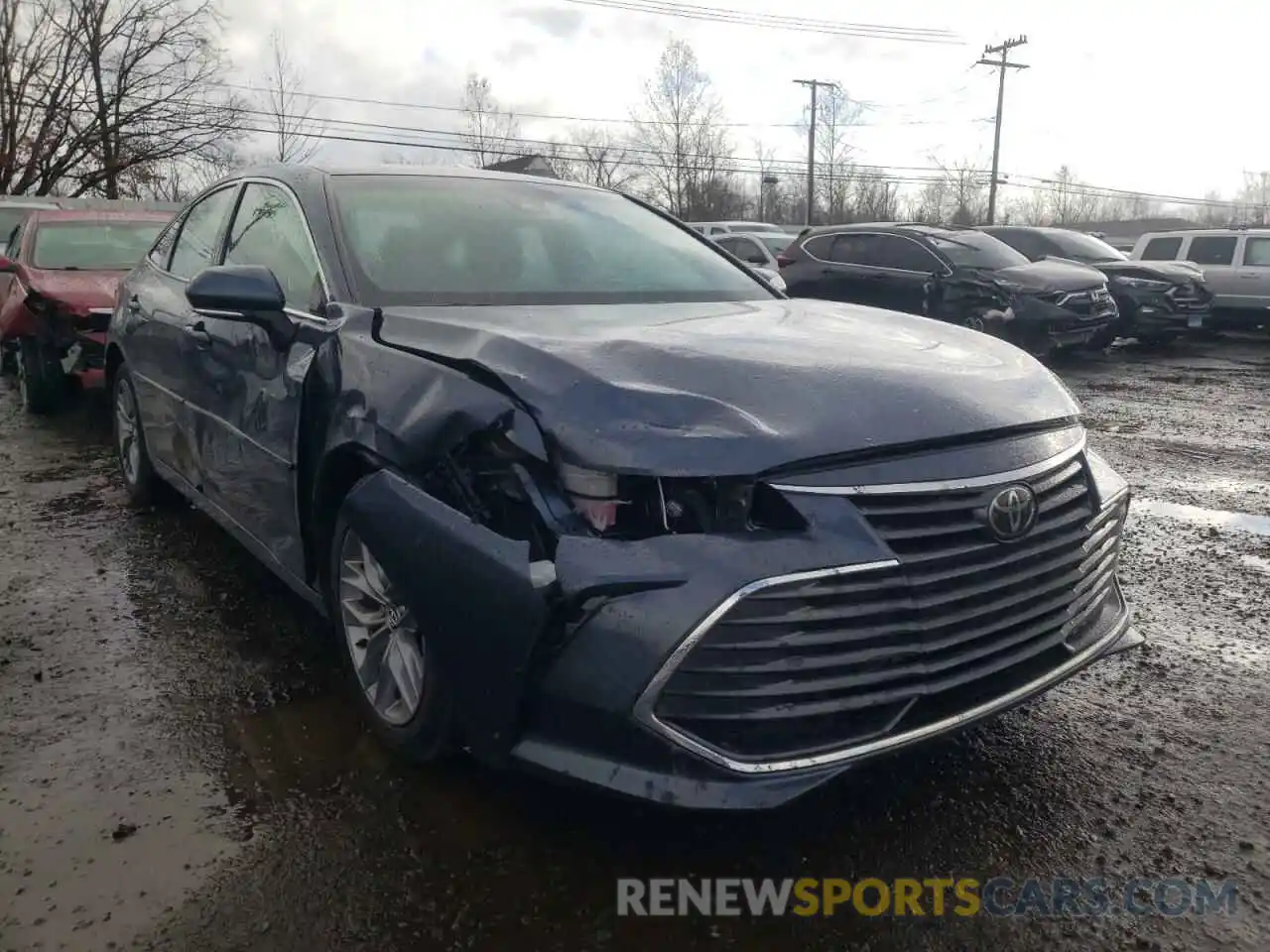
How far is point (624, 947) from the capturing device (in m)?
2.11

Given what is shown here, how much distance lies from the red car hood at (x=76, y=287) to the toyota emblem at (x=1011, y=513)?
6.99m

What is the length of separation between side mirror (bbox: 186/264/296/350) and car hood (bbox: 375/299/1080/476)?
1.59 ft

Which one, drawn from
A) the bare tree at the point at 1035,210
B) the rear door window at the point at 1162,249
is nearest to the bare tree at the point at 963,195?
the bare tree at the point at 1035,210

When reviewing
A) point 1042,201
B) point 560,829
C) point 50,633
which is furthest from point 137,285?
point 1042,201

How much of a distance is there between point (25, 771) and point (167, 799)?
18.0 inches

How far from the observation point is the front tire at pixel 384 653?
2.50 m

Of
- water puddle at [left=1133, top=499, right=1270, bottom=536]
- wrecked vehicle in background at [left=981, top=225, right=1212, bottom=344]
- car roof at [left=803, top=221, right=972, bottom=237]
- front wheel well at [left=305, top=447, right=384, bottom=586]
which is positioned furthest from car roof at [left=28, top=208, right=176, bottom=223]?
wrecked vehicle in background at [left=981, top=225, right=1212, bottom=344]

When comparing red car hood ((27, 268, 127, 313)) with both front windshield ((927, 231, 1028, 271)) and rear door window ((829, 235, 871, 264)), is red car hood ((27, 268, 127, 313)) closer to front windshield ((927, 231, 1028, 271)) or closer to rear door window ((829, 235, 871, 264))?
rear door window ((829, 235, 871, 264))

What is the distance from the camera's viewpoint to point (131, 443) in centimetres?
535

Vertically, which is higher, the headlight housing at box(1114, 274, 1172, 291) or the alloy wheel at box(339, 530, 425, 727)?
the alloy wheel at box(339, 530, 425, 727)

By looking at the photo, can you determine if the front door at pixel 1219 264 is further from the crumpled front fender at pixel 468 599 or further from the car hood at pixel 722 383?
the crumpled front fender at pixel 468 599

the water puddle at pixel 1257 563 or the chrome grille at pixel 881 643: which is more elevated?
the chrome grille at pixel 881 643

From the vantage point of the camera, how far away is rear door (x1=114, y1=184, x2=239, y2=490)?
4.18m

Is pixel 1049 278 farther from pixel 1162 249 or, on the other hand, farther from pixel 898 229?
pixel 1162 249
